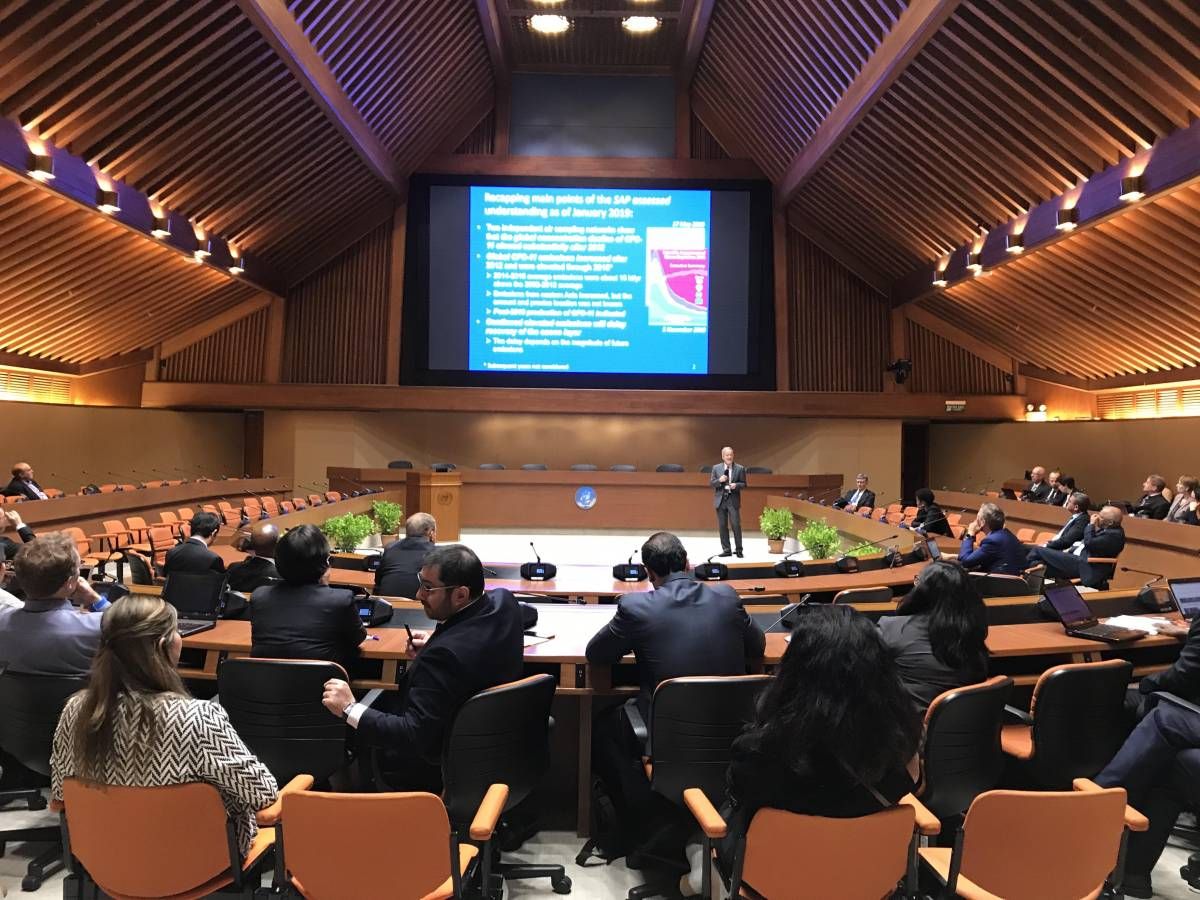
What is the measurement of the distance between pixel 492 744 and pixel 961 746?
1.36 metres

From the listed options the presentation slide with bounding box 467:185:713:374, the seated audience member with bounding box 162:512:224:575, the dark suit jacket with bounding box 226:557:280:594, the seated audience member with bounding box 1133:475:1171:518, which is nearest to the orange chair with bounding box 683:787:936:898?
the dark suit jacket with bounding box 226:557:280:594

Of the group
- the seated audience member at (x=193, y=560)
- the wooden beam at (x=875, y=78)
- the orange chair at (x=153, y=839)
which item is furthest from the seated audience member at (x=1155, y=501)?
the orange chair at (x=153, y=839)

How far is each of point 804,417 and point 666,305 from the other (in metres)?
3.26

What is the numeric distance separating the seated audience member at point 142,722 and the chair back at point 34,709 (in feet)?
2.64

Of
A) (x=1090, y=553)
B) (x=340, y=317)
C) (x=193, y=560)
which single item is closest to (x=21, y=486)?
(x=193, y=560)

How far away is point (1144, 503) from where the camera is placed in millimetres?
8992

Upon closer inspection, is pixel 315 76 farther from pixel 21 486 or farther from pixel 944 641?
pixel 944 641

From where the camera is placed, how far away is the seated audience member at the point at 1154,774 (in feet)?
8.43

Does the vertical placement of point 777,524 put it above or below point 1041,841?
above

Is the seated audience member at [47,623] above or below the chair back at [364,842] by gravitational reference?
above

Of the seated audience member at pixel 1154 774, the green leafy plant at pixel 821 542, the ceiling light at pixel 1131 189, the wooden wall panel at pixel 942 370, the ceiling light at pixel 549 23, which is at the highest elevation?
the ceiling light at pixel 549 23

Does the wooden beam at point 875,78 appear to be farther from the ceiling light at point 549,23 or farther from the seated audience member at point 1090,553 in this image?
the seated audience member at point 1090,553

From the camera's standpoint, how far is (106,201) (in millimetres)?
9523

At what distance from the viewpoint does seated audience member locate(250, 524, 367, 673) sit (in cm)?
279
